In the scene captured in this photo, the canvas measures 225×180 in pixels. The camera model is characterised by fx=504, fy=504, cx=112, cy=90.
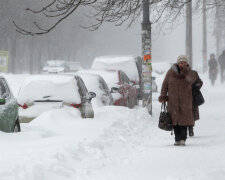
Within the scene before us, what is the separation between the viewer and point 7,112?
8.55 metres

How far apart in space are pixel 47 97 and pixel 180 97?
9.85 ft

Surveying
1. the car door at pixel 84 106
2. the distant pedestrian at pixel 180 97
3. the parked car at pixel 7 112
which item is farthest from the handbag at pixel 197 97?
the parked car at pixel 7 112

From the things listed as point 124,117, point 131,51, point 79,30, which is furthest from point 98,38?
point 124,117

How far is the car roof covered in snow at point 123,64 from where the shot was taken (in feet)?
65.3

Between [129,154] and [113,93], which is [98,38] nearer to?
[113,93]

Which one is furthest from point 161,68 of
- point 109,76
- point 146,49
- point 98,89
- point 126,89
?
point 98,89

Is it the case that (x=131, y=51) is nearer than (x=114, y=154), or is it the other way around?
(x=114, y=154)

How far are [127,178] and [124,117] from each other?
5964 millimetres

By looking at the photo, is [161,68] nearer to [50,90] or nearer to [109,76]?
[109,76]

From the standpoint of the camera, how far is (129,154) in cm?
788

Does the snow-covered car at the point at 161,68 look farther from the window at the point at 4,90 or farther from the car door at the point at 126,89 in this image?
the window at the point at 4,90

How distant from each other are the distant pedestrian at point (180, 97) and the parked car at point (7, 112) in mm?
2642

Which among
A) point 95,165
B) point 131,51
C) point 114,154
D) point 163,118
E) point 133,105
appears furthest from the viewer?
point 131,51

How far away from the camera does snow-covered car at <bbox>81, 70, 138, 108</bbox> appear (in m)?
15.6
